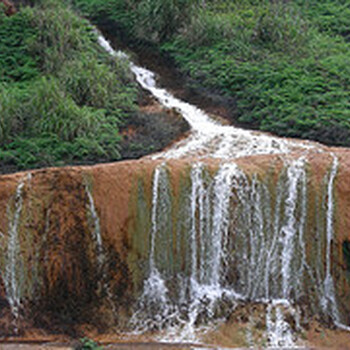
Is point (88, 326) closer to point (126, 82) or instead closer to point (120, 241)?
point (120, 241)

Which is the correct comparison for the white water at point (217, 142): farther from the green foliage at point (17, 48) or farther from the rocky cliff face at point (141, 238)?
the green foliage at point (17, 48)

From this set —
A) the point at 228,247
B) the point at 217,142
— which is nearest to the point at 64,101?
the point at 217,142

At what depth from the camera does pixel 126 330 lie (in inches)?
301

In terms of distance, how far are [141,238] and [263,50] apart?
7815 mm

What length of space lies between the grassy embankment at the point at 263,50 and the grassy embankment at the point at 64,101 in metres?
1.65

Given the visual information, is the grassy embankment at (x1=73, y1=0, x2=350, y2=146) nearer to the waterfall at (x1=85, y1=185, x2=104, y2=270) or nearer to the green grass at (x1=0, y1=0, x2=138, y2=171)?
the green grass at (x1=0, y1=0, x2=138, y2=171)

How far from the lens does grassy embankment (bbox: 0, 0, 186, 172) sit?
33.3 ft

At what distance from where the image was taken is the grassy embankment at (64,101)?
10.2 m

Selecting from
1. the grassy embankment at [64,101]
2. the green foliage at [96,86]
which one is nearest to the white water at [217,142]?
the grassy embankment at [64,101]

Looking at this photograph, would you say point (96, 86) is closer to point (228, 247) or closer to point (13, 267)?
point (13, 267)

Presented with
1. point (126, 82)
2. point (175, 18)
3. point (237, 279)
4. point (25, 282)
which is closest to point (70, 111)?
point (126, 82)

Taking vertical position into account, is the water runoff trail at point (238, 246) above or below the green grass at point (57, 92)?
below

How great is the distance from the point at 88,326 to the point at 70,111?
14.4 feet

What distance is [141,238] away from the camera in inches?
316
